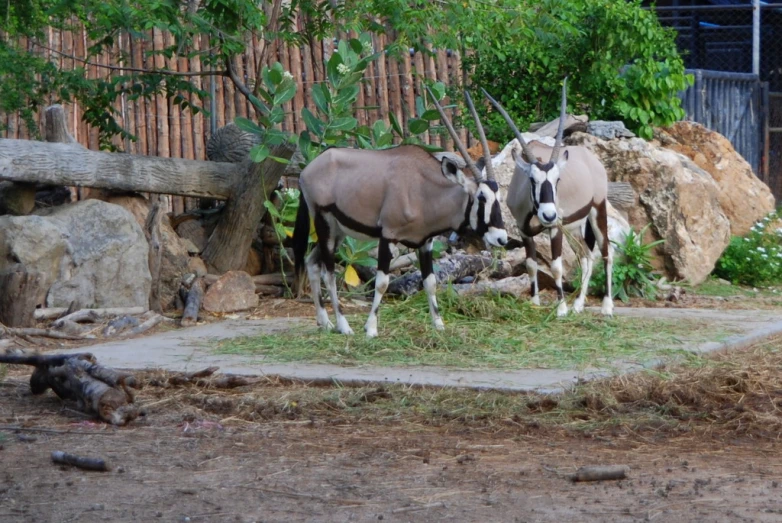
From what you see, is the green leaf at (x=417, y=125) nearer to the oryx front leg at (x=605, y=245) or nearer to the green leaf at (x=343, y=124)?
the green leaf at (x=343, y=124)

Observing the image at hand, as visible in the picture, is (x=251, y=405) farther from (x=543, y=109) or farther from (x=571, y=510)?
(x=543, y=109)

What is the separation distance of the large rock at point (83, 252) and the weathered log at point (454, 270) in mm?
2280

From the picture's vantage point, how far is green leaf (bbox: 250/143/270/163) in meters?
9.66

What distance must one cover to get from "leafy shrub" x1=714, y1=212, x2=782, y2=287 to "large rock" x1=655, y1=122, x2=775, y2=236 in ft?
2.05

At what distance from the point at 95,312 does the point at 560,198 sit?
399 centimetres

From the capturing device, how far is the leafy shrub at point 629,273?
427 inches

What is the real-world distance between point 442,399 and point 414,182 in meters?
2.50

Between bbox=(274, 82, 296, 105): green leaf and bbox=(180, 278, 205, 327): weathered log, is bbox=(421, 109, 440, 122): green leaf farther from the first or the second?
bbox=(180, 278, 205, 327): weathered log

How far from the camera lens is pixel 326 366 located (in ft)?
22.9

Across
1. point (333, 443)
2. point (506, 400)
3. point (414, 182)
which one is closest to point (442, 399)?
point (506, 400)

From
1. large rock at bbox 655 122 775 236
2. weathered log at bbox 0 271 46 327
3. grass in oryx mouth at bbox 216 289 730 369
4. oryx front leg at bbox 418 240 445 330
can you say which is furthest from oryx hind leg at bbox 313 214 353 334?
large rock at bbox 655 122 775 236

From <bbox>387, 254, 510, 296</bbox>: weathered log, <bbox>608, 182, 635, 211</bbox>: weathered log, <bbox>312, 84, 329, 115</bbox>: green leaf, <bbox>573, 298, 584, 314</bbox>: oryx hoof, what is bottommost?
<bbox>573, 298, 584, 314</bbox>: oryx hoof

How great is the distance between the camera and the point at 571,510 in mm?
3994

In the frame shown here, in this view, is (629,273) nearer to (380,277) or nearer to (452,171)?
(452,171)
